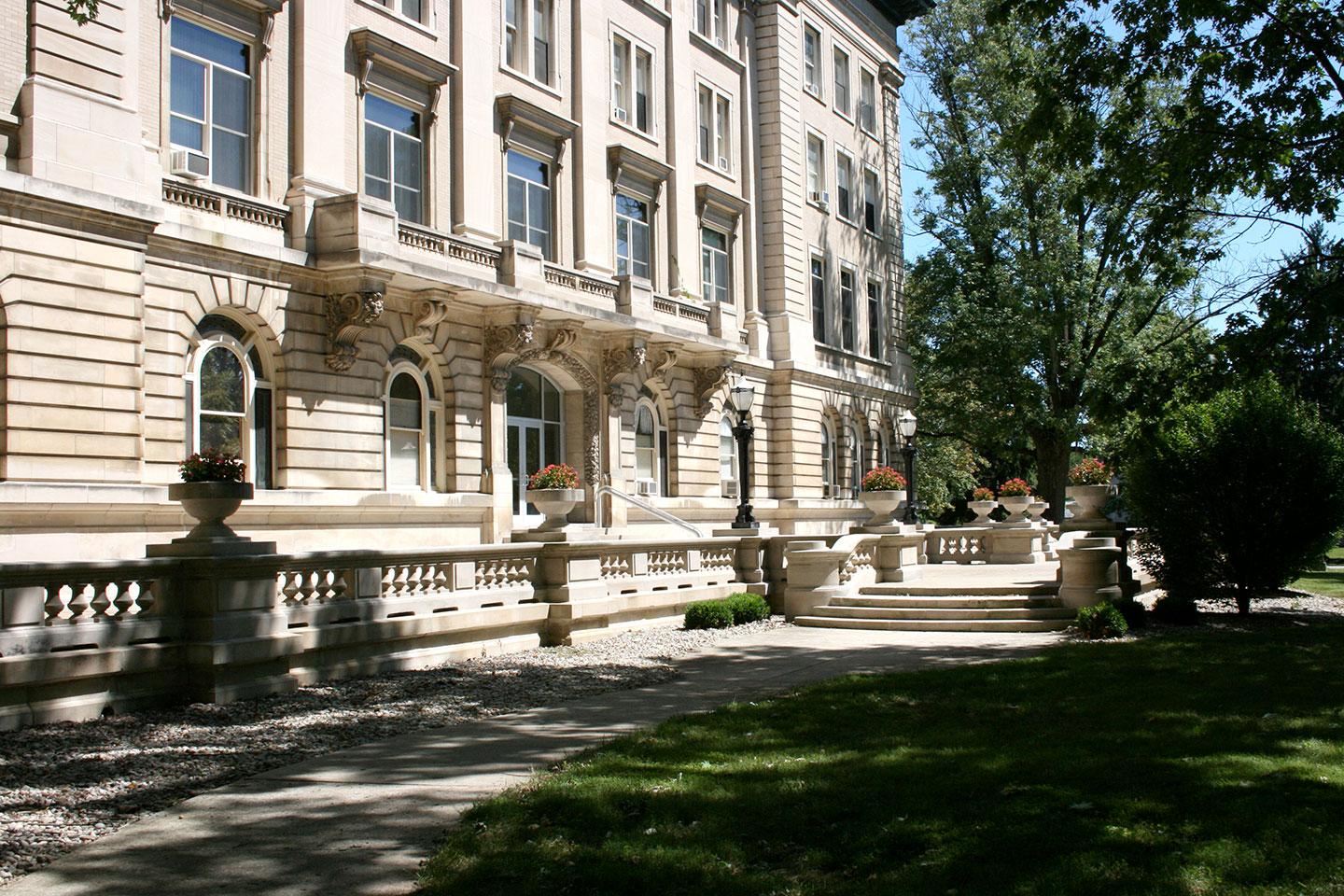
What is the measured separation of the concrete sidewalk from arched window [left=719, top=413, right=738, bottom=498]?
22354mm

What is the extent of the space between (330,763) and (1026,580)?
672 inches

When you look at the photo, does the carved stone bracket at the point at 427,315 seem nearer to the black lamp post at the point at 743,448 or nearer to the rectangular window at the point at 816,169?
the black lamp post at the point at 743,448

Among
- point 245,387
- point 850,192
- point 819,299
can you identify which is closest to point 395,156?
point 245,387

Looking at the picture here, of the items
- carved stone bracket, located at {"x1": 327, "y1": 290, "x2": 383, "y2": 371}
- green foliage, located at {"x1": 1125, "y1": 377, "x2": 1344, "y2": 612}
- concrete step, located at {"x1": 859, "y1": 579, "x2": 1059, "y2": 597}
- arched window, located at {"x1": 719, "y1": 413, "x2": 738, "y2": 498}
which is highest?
carved stone bracket, located at {"x1": 327, "y1": 290, "x2": 383, "y2": 371}

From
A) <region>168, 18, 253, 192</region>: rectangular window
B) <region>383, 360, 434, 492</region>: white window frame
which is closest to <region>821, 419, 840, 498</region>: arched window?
<region>383, 360, 434, 492</region>: white window frame

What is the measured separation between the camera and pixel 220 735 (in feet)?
32.8

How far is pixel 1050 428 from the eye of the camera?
4162 cm

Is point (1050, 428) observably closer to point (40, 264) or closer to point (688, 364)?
point (688, 364)

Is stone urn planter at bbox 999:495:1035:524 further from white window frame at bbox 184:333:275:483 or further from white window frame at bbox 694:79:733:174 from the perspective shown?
white window frame at bbox 184:333:275:483

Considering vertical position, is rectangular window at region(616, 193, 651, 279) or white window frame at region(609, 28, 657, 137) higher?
white window frame at region(609, 28, 657, 137)

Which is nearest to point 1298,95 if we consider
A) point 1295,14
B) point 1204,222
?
point 1295,14

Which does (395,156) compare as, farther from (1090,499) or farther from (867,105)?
(867,105)

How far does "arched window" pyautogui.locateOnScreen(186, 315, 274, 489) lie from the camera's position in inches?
783

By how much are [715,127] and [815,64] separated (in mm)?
7500
